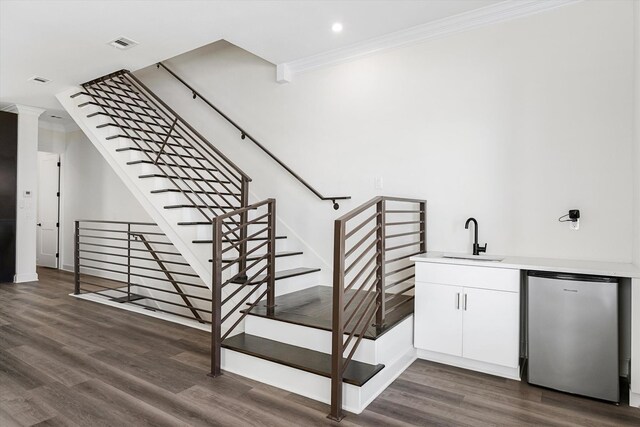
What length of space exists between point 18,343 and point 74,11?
2.99 metres

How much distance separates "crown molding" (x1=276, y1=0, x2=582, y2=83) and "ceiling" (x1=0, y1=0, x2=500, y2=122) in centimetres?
7

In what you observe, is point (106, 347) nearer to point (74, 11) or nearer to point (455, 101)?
point (74, 11)

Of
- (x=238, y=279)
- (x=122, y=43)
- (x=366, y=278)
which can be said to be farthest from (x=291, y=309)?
(x=122, y=43)

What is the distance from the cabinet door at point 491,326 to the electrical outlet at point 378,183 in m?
1.47

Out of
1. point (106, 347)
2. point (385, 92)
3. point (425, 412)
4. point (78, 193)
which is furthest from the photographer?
point (78, 193)

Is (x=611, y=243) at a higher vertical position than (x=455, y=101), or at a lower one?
lower

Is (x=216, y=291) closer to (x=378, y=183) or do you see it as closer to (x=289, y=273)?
(x=289, y=273)

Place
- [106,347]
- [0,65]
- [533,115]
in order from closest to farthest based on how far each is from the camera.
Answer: [533,115], [106,347], [0,65]

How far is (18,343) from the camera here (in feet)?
11.5

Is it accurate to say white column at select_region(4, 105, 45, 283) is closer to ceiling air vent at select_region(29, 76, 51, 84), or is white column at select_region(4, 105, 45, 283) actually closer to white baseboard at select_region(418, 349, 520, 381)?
ceiling air vent at select_region(29, 76, 51, 84)

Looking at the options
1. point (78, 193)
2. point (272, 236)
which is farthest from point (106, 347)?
point (78, 193)

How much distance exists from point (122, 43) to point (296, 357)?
142 inches

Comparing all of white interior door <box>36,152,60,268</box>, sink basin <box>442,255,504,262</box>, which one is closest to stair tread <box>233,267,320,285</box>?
sink basin <box>442,255,504,262</box>

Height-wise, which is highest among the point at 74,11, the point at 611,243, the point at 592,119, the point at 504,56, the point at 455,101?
the point at 74,11
